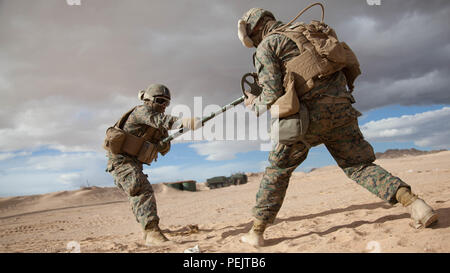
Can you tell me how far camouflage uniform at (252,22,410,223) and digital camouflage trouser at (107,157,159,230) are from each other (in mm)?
1484

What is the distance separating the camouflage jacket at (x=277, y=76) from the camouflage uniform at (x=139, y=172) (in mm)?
1276

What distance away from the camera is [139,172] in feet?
14.0

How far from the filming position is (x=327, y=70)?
9.73ft

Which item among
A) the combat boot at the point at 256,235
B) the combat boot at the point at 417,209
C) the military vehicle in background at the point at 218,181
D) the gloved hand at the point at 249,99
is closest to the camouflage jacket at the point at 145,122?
the gloved hand at the point at 249,99

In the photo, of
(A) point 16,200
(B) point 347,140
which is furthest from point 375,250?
(A) point 16,200

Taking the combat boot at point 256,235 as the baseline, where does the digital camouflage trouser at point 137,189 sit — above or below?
above

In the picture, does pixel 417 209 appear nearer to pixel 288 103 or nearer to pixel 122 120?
pixel 288 103

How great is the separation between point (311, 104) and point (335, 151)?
602 mm

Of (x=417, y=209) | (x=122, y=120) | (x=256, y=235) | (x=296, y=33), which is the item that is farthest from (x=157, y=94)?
(x=417, y=209)

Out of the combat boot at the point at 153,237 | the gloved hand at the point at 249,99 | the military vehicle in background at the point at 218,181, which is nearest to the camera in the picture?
the gloved hand at the point at 249,99

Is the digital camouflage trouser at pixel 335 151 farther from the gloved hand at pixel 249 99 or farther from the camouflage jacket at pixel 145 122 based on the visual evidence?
the camouflage jacket at pixel 145 122

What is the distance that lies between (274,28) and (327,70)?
2.52ft

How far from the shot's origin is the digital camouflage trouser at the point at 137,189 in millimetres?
3900

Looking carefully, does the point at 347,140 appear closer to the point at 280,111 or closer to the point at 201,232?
the point at 280,111
